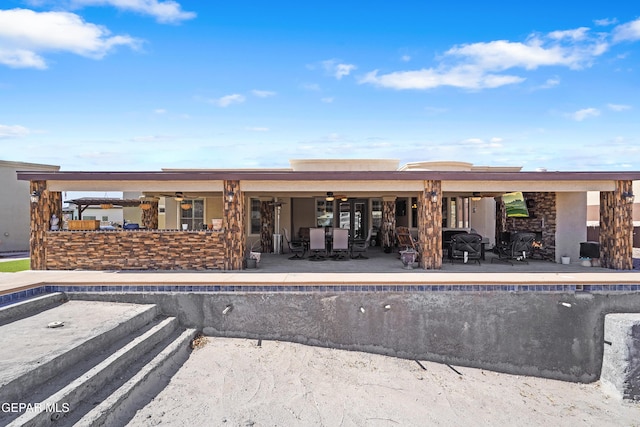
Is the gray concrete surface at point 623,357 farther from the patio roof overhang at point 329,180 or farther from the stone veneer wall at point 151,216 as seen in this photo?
the stone veneer wall at point 151,216

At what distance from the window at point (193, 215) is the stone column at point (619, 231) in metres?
14.1

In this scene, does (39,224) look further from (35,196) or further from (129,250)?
(129,250)

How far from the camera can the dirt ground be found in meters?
5.07

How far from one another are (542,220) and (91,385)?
13526 millimetres

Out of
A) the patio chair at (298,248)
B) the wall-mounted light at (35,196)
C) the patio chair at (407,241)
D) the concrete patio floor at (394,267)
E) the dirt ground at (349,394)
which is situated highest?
the wall-mounted light at (35,196)

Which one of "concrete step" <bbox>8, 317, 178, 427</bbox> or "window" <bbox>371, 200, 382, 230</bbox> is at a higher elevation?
"window" <bbox>371, 200, 382, 230</bbox>

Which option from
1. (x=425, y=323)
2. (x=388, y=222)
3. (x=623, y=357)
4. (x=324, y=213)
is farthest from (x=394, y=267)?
(x=324, y=213)

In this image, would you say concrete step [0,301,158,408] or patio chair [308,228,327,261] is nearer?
concrete step [0,301,158,408]

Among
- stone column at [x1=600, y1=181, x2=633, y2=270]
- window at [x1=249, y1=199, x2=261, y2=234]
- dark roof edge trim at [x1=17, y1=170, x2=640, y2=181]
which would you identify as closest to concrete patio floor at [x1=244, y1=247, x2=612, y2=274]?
stone column at [x1=600, y1=181, x2=633, y2=270]

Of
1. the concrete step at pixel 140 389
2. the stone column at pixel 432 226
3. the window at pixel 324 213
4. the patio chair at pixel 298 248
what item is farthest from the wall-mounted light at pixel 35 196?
the stone column at pixel 432 226

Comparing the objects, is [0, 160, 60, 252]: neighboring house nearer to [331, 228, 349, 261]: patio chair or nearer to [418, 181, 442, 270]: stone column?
[331, 228, 349, 261]: patio chair

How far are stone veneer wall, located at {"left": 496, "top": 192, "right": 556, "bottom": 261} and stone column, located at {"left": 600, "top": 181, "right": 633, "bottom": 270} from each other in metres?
1.75

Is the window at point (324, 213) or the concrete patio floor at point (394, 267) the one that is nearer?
the concrete patio floor at point (394, 267)

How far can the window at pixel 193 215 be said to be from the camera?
16516 millimetres
